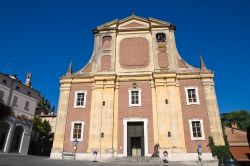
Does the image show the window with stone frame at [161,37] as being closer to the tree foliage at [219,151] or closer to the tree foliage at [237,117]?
the tree foliage at [219,151]

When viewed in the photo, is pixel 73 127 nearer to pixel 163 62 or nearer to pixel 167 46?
pixel 163 62

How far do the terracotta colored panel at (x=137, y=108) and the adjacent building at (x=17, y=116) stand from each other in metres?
19.8

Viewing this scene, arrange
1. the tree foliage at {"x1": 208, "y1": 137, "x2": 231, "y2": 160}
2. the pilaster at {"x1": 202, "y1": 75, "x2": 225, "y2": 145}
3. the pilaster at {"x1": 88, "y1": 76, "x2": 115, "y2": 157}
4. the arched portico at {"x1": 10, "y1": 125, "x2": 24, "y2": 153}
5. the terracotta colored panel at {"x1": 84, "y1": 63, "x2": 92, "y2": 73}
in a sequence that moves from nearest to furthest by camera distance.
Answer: the tree foliage at {"x1": 208, "y1": 137, "x2": 231, "y2": 160}, the pilaster at {"x1": 202, "y1": 75, "x2": 225, "y2": 145}, the pilaster at {"x1": 88, "y1": 76, "x2": 115, "y2": 157}, the terracotta colored panel at {"x1": 84, "y1": 63, "x2": 92, "y2": 73}, the arched portico at {"x1": 10, "y1": 125, "x2": 24, "y2": 153}

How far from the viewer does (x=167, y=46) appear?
28.3m

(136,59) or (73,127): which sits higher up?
(136,59)

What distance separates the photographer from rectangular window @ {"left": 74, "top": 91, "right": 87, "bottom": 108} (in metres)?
26.0

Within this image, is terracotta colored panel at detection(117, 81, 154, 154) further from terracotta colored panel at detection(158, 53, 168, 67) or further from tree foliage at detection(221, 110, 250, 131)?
tree foliage at detection(221, 110, 250, 131)

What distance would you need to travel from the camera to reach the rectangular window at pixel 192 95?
974 inches

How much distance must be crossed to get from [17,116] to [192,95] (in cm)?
2850

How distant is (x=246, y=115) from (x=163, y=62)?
41924 millimetres

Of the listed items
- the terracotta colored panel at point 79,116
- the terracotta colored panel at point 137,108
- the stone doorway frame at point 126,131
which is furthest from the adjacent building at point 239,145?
the terracotta colored panel at point 79,116

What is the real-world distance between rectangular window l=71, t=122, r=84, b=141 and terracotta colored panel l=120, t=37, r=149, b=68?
8587mm

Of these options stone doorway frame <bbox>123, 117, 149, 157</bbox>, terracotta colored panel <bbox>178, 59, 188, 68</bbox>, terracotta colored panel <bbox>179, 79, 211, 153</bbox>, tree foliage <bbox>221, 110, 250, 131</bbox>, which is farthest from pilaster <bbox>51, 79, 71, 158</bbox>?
tree foliage <bbox>221, 110, 250, 131</bbox>

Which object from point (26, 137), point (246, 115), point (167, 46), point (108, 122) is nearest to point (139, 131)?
point (108, 122)
